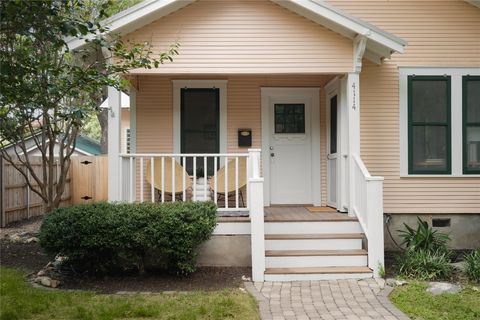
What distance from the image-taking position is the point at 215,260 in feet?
22.9

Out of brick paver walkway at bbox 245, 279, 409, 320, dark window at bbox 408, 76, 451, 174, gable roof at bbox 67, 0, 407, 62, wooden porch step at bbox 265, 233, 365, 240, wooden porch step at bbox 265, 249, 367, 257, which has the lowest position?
brick paver walkway at bbox 245, 279, 409, 320

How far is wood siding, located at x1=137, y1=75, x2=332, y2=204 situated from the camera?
29.1 feet

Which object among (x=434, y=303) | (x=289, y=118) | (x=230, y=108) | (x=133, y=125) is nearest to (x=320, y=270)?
(x=434, y=303)

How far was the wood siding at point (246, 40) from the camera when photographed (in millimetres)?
7289

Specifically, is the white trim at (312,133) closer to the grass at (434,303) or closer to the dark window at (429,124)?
the dark window at (429,124)

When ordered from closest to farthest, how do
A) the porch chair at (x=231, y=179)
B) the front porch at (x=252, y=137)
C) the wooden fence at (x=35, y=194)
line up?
1. the porch chair at (x=231, y=179)
2. the front porch at (x=252, y=137)
3. the wooden fence at (x=35, y=194)

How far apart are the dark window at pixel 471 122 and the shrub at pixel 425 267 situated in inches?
96.2

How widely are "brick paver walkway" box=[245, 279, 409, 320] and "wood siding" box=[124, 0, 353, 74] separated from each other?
3228 mm

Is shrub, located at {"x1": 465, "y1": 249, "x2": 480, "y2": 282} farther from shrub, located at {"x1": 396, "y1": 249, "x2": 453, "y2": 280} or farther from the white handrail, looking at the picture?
the white handrail

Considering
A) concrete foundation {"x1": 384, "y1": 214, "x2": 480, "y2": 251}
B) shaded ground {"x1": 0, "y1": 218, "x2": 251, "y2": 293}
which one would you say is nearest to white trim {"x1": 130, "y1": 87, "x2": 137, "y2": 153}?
shaded ground {"x1": 0, "y1": 218, "x2": 251, "y2": 293}

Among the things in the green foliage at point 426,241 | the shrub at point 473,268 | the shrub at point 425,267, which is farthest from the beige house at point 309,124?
the shrub at point 473,268

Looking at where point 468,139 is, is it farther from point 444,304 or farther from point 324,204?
point 444,304

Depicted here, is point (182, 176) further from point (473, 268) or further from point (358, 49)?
point (473, 268)

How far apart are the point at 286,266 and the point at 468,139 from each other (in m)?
4.17
